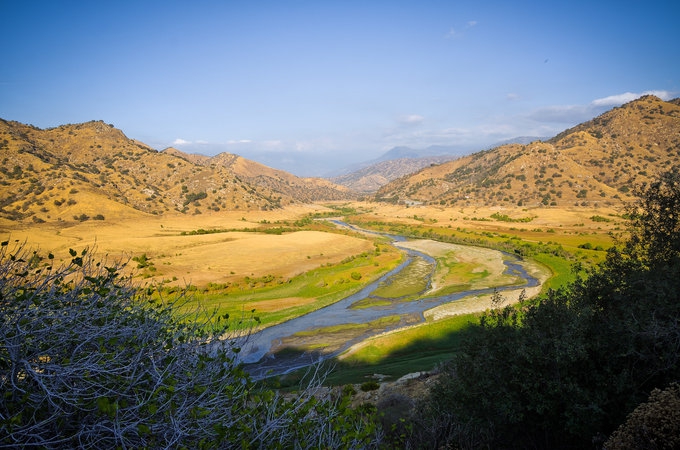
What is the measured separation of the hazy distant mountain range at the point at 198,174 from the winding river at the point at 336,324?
257 ft

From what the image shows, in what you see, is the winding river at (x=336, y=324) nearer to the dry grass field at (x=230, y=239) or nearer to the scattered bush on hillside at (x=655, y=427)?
the dry grass field at (x=230, y=239)

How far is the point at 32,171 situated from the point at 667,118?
254m

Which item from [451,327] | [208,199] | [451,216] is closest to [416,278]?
[451,327]

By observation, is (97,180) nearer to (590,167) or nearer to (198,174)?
(198,174)

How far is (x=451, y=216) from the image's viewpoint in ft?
473

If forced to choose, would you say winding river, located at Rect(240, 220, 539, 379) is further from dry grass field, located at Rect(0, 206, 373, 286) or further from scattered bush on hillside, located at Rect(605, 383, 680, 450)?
scattered bush on hillside, located at Rect(605, 383, 680, 450)

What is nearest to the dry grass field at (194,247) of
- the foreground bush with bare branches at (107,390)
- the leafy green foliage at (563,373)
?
the leafy green foliage at (563,373)

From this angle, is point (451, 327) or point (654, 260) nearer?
point (654, 260)

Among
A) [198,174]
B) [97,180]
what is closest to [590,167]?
[198,174]

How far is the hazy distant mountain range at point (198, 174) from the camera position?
98812 mm

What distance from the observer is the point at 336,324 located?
43500mm

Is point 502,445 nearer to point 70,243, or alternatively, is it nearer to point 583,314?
point 583,314

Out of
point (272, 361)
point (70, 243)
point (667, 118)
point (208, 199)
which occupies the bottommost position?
point (272, 361)

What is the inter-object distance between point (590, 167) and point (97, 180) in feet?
651
